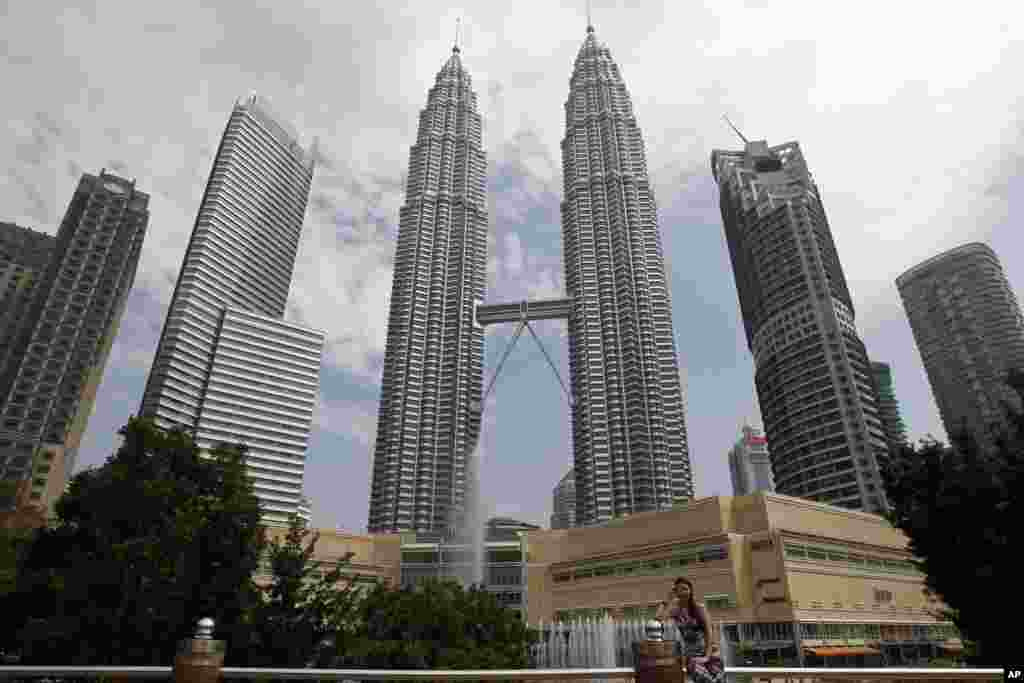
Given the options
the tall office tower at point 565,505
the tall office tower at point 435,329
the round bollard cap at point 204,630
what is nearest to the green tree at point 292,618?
the round bollard cap at point 204,630

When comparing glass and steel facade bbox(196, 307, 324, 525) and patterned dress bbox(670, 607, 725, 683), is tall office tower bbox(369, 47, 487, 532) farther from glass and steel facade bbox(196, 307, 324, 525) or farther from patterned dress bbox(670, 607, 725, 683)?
patterned dress bbox(670, 607, 725, 683)

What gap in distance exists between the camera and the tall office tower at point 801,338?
4107 inches

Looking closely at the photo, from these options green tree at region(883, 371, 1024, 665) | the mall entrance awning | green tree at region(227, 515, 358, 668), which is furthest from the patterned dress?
the mall entrance awning

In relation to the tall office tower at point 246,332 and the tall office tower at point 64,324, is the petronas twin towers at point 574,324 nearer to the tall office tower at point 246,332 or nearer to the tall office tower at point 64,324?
the tall office tower at point 246,332

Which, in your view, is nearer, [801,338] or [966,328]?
[801,338]

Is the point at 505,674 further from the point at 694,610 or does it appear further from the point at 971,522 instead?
the point at 971,522

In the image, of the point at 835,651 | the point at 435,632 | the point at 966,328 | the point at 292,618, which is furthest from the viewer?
the point at 966,328

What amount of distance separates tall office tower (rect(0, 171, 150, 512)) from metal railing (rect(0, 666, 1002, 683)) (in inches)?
4531

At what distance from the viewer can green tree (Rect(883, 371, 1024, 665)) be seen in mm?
17328

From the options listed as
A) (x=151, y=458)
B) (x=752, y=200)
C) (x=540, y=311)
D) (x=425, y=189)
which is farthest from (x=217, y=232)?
(x=151, y=458)

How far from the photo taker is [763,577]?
167 feet

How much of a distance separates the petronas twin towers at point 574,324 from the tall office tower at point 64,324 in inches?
2312

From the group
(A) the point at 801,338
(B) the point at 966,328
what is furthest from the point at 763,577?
(B) the point at 966,328

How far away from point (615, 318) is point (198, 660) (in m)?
124
